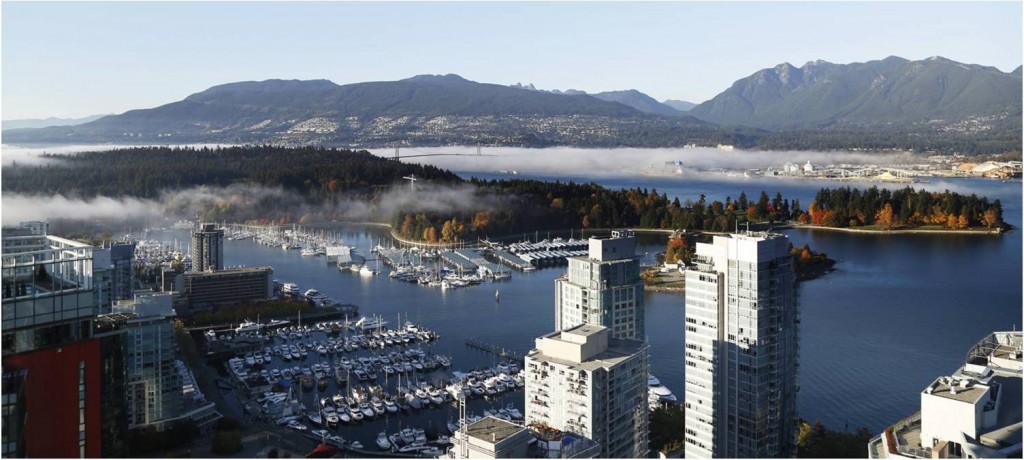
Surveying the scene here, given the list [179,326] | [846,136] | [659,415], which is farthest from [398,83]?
[659,415]

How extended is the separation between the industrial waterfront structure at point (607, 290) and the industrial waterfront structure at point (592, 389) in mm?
976

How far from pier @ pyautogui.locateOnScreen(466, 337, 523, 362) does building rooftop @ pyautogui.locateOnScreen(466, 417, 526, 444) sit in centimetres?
Answer: 311

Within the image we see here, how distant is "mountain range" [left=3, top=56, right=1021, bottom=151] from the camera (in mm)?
26875

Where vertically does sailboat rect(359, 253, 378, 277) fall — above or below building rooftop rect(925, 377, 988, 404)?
below

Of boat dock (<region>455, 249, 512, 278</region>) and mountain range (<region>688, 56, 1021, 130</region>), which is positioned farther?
mountain range (<region>688, 56, 1021, 130</region>)

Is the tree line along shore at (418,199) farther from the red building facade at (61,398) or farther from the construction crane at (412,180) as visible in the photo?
the red building facade at (61,398)

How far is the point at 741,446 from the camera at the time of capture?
4012 mm

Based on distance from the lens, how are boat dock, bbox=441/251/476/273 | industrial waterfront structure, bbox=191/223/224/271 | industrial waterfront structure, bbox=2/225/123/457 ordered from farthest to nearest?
boat dock, bbox=441/251/476/273 < industrial waterfront structure, bbox=191/223/224/271 < industrial waterfront structure, bbox=2/225/123/457

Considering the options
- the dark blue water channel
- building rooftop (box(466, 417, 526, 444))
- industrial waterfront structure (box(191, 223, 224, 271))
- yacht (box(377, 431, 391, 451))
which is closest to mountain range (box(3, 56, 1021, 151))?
industrial waterfront structure (box(191, 223, 224, 271))

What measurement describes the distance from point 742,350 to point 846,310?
3926mm

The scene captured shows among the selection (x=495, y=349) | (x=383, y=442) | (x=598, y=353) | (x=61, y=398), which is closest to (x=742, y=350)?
(x=598, y=353)

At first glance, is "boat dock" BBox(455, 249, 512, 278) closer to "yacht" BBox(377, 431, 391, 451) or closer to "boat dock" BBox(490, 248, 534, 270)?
"boat dock" BBox(490, 248, 534, 270)

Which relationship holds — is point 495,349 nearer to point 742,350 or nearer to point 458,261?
point 742,350

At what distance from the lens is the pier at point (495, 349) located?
6.21 metres
